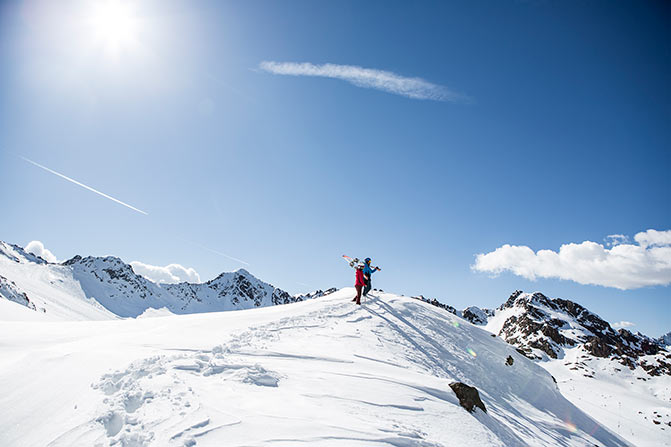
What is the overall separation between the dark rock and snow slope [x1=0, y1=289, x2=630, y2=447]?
0.25 m

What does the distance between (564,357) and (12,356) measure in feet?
700

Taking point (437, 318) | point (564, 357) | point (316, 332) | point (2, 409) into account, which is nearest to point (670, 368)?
point (564, 357)

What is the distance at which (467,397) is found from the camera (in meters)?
8.80

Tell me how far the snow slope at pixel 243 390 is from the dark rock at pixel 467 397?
248mm

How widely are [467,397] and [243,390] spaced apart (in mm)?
6367

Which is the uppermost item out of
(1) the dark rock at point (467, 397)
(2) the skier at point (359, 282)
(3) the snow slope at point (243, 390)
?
(2) the skier at point (359, 282)

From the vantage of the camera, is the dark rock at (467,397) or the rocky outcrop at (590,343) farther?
the rocky outcrop at (590,343)

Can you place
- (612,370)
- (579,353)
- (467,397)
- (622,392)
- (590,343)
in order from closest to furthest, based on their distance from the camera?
1. (467,397)
2. (622,392)
3. (612,370)
4. (579,353)
5. (590,343)

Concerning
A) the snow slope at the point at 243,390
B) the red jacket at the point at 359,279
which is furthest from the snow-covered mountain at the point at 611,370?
the snow slope at the point at 243,390

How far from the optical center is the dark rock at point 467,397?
8.62m

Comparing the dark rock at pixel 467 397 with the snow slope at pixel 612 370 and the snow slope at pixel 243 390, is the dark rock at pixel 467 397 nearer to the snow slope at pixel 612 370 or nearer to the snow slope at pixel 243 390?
the snow slope at pixel 243 390

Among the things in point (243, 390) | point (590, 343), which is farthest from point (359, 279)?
point (590, 343)

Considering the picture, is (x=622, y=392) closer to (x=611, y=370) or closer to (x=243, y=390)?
(x=611, y=370)

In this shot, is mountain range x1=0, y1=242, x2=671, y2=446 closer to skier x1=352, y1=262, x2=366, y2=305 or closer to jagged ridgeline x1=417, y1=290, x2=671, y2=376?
jagged ridgeline x1=417, y1=290, x2=671, y2=376
